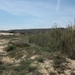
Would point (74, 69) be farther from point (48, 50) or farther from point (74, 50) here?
point (48, 50)

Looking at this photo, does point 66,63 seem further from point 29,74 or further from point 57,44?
point 57,44

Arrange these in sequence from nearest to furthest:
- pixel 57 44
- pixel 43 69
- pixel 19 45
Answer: pixel 43 69
pixel 57 44
pixel 19 45

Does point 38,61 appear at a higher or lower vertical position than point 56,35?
lower

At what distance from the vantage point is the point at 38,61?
10.6 metres

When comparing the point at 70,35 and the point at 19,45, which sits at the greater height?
the point at 70,35

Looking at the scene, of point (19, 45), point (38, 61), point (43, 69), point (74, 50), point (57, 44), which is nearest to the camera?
point (43, 69)

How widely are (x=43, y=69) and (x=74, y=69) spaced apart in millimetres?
1358

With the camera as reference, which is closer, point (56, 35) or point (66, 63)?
point (66, 63)

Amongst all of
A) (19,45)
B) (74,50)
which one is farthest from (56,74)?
(19,45)

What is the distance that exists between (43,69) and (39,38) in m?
8.64

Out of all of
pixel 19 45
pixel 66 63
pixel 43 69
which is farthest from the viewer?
pixel 19 45

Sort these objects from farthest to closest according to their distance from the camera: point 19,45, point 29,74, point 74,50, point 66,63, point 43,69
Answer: point 19,45, point 74,50, point 66,63, point 43,69, point 29,74

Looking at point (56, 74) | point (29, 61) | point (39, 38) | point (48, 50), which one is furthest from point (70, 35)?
point (39, 38)

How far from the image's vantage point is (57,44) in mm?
13008
